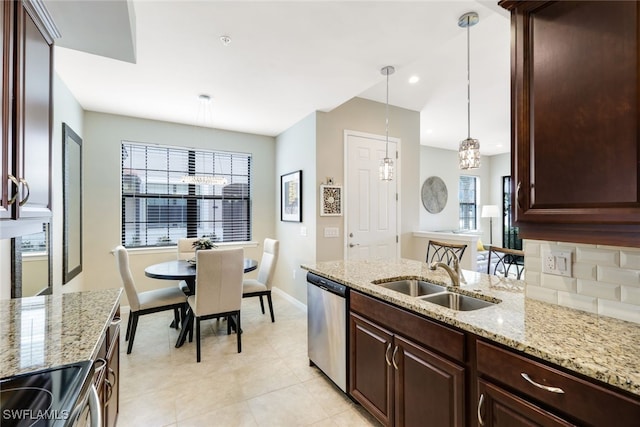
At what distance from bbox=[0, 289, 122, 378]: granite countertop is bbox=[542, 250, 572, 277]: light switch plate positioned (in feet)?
6.63

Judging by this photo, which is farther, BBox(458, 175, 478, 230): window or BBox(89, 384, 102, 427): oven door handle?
BBox(458, 175, 478, 230): window

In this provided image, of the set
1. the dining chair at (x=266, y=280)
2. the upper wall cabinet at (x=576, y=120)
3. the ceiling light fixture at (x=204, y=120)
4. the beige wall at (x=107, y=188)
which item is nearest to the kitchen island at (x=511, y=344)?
the upper wall cabinet at (x=576, y=120)

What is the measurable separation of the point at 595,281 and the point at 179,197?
182 inches

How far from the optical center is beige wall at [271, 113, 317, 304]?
153 inches

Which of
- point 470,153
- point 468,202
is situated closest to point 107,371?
point 470,153

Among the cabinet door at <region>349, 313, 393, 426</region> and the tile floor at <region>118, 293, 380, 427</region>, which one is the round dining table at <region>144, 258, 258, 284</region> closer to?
the tile floor at <region>118, 293, 380, 427</region>

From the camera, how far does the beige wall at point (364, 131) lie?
3830mm

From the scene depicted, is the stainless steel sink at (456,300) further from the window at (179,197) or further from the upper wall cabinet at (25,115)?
the window at (179,197)

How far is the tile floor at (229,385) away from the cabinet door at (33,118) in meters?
1.57

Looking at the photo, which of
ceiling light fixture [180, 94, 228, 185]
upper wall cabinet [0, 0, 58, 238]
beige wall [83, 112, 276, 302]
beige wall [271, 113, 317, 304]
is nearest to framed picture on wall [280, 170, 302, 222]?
beige wall [271, 113, 317, 304]

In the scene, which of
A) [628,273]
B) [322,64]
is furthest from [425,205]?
[628,273]

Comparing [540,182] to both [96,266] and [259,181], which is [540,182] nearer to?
[259,181]

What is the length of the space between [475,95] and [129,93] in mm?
4173

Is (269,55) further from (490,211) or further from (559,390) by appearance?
(490,211)
